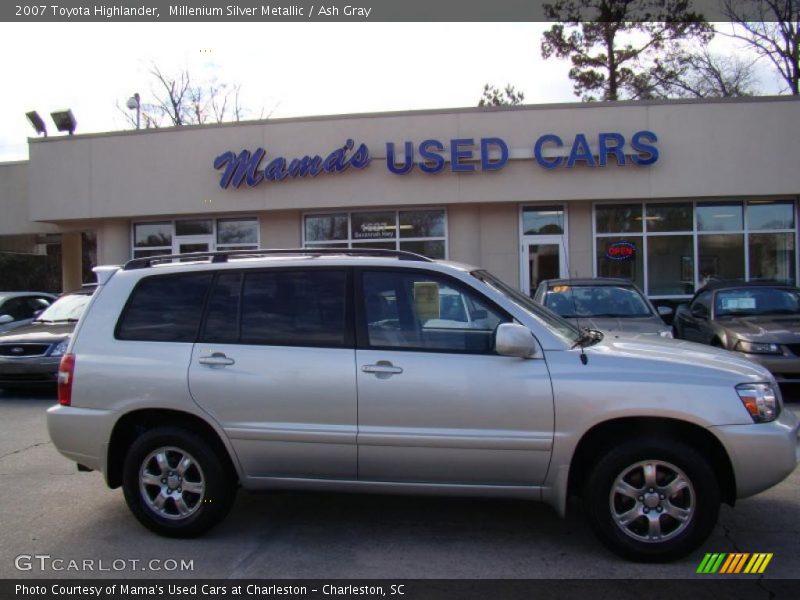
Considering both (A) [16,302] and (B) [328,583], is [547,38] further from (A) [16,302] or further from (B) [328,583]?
(B) [328,583]

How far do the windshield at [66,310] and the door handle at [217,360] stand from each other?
24.8 ft

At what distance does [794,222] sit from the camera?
15633 mm

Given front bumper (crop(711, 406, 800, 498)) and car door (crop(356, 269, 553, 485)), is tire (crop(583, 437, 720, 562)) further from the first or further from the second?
car door (crop(356, 269, 553, 485))

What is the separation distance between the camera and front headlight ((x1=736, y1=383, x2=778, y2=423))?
3.94 meters

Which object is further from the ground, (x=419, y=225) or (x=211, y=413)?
(x=419, y=225)

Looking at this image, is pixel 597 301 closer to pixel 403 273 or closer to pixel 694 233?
pixel 403 273

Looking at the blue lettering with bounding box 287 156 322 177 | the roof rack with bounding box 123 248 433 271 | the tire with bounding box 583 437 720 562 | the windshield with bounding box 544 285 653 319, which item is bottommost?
the tire with bounding box 583 437 720 562

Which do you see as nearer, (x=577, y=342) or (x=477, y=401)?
(x=477, y=401)

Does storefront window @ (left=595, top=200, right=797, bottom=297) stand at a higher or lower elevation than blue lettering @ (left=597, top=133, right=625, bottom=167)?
lower

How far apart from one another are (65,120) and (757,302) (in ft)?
57.1

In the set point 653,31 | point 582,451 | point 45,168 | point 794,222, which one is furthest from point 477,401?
point 653,31

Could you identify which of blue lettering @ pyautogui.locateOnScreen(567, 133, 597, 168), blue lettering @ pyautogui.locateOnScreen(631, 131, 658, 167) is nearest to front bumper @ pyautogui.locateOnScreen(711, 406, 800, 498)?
blue lettering @ pyautogui.locateOnScreen(567, 133, 597, 168)

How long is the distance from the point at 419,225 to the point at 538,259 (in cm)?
296

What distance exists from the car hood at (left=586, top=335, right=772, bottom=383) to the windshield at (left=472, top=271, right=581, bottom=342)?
215 mm
